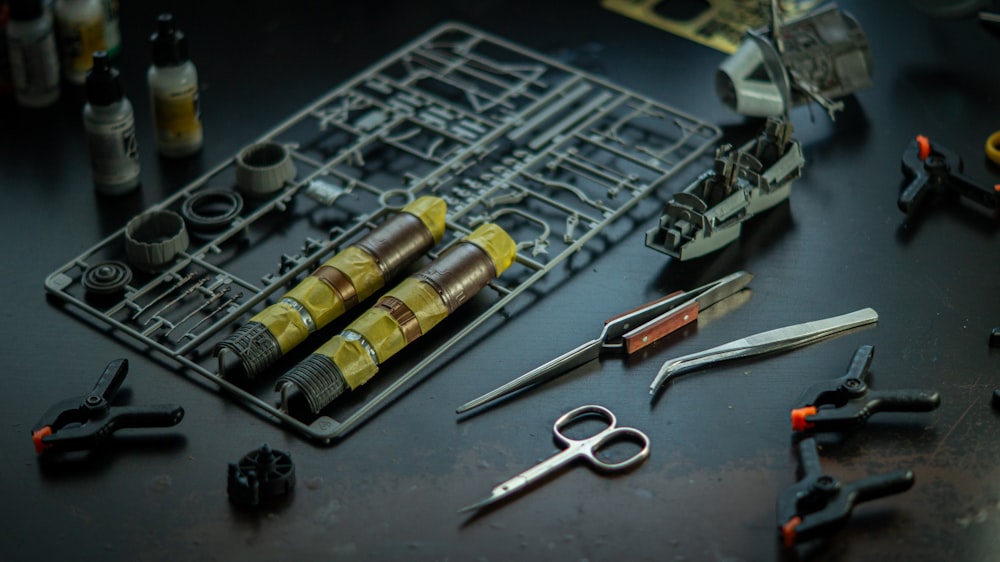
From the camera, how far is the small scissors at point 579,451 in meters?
1.75

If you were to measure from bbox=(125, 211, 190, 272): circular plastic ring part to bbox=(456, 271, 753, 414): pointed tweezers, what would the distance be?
0.51 meters

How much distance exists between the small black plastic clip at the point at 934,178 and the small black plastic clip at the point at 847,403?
0.45 meters

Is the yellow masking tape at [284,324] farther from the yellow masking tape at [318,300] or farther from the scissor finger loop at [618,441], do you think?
the scissor finger loop at [618,441]

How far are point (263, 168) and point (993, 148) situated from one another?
3.74 feet

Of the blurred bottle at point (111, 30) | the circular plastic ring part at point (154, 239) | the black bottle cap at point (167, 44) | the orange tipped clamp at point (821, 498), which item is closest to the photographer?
the orange tipped clamp at point (821, 498)

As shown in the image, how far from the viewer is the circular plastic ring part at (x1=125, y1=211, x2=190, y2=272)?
2.06 metres

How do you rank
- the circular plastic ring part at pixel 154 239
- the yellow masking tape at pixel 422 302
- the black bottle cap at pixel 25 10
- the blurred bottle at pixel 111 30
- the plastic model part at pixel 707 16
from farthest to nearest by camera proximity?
the plastic model part at pixel 707 16 < the blurred bottle at pixel 111 30 < the black bottle cap at pixel 25 10 < the circular plastic ring part at pixel 154 239 < the yellow masking tape at pixel 422 302

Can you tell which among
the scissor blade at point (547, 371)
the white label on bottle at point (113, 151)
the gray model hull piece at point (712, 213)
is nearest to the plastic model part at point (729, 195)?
the gray model hull piece at point (712, 213)

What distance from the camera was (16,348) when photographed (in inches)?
76.8

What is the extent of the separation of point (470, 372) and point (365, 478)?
0.23 meters

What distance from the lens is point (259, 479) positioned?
1.73m

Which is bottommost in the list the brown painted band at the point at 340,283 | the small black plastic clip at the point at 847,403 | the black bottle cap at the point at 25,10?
the brown painted band at the point at 340,283

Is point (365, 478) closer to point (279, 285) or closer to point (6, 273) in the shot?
point (279, 285)

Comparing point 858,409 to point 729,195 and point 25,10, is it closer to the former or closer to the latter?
point 729,195
